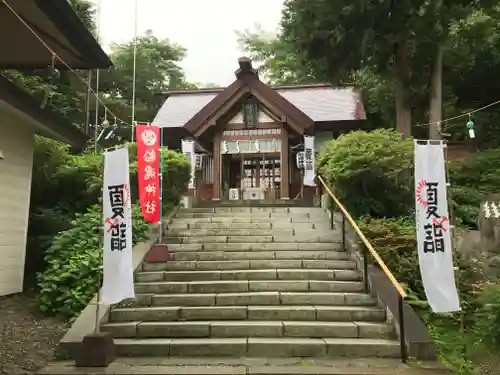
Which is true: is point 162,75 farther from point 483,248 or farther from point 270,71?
point 483,248

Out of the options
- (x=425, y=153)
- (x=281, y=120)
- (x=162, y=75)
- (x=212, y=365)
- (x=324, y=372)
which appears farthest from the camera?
(x=162, y=75)

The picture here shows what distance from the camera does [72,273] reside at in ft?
24.6

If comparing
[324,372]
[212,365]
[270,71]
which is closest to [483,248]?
[324,372]

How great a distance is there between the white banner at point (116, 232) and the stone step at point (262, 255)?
2740mm

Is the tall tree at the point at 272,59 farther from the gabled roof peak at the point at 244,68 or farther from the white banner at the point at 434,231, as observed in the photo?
the white banner at the point at 434,231

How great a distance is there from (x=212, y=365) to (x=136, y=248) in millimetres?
3868

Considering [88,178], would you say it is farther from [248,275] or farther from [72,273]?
[248,275]

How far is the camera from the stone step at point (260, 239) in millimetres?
9477

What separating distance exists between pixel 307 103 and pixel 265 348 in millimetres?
14416

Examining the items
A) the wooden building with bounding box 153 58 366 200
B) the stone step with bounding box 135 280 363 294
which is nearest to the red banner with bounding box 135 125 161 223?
the stone step with bounding box 135 280 363 294

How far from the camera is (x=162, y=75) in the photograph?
2798 cm

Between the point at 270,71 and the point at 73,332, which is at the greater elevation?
the point at 270,71

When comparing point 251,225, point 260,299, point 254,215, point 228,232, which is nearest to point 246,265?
point 260,299

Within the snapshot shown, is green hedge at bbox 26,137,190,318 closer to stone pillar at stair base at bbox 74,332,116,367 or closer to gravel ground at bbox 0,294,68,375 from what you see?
gravel ground at bbox 0,294,68,375
